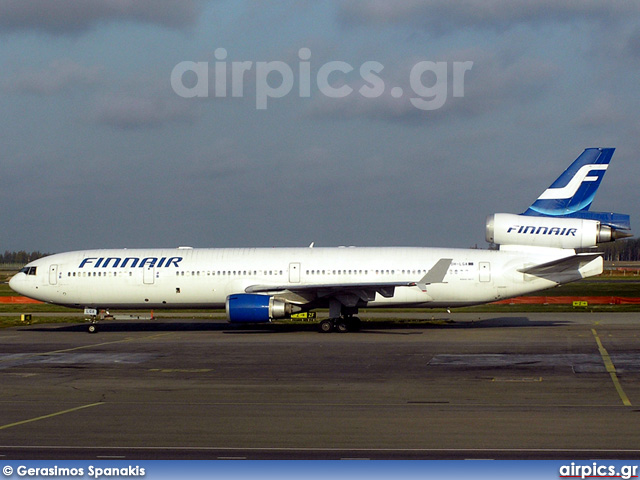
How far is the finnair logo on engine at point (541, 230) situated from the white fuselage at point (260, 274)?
83cm

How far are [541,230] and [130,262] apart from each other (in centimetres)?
2018

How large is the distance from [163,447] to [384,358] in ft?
44.8

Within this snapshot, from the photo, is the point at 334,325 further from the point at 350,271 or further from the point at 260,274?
the point at 260,274

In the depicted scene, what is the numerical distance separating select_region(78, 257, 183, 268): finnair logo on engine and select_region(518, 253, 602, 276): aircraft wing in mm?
17040

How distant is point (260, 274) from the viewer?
3666cm

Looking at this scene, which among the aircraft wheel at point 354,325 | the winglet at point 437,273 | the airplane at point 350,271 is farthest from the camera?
the aircraft wheel at point 354,325

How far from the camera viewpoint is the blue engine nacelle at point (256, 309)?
3347cm

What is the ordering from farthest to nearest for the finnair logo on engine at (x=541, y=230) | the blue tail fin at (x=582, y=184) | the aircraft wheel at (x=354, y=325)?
the aircraft wheel at (x=354, y=325) → the blue tail fin at (x=582, y=184) → the finnair logo on engine at (x=541, y=230)

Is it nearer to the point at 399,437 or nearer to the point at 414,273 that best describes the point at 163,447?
the point at 399,437

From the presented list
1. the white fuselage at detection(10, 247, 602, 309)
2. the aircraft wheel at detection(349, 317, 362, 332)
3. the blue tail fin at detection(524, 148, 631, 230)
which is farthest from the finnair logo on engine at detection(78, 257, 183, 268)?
the blue tail fin at detection(524, 148, 631, 230)

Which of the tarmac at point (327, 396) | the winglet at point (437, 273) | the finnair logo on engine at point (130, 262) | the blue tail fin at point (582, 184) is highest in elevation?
the blue tail fin at point (582, 184)

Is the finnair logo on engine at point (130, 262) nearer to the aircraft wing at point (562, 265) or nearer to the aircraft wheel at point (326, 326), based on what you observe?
the aircraft wheel at point (326, 326)

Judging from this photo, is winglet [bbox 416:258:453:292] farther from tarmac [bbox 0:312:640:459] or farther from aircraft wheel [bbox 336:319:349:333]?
aircraft wheel [bbox 336:319:349:333]

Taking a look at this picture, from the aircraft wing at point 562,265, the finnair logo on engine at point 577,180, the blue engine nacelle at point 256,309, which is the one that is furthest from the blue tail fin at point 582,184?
the blue engine nacelle at point 256,309
